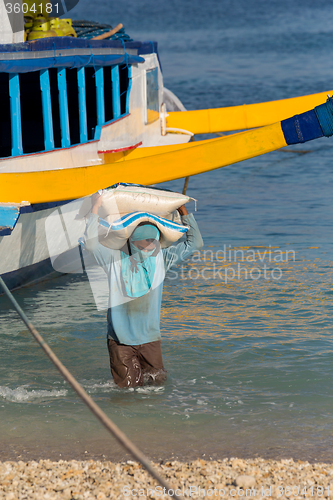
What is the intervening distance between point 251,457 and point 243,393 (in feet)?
3.70

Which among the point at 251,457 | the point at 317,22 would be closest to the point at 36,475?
the point at 251,457

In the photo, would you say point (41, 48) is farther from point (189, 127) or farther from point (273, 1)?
point (273, 1)

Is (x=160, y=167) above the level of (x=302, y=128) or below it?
below

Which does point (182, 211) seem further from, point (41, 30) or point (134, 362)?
point (41, 30)

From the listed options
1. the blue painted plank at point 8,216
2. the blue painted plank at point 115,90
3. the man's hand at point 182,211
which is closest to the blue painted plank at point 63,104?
the blue painted plank at point 115,90

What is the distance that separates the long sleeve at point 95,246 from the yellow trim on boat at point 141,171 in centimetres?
232

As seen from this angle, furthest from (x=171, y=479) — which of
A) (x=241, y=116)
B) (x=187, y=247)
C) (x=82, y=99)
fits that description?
(x=241, y=116)

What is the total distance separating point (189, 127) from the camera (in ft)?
42.7

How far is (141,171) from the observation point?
→ 707cm

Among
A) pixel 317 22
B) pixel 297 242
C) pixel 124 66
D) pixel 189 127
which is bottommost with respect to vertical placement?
pixel 297 242

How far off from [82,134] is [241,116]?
452cm

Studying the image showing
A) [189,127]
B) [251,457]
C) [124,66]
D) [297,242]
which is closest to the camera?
[251,457]

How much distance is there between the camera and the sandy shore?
3.68 metres

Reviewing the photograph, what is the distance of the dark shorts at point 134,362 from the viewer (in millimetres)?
4848
